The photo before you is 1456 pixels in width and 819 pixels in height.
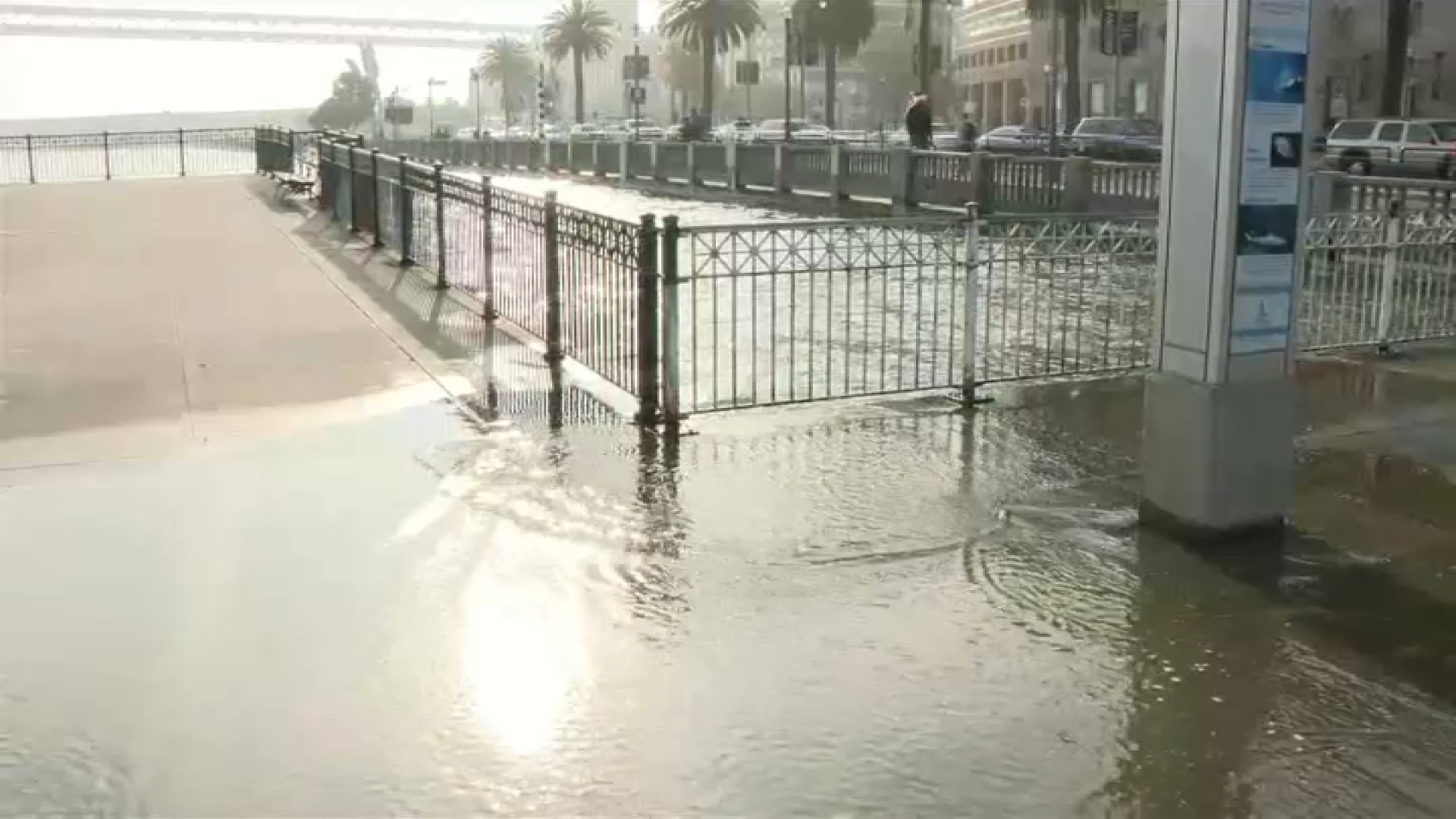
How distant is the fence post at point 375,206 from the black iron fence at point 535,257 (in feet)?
0.06

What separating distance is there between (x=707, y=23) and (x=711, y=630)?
252ft

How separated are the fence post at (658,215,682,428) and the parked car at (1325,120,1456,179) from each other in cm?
3517

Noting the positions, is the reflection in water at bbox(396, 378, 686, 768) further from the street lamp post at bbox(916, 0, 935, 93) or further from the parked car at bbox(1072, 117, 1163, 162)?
the street lamp post at bbox(916, 0, 935, 93)

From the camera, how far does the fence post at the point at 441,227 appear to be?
1452cm

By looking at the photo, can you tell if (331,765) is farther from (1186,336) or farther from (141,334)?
(141,334)

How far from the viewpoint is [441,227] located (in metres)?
14.9

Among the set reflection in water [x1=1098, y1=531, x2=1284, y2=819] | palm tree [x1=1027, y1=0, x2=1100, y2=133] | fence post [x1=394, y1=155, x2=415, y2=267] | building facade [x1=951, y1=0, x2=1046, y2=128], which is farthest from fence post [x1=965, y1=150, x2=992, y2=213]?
building facade [x1=951, y1=0, x2=1046, y2=128]

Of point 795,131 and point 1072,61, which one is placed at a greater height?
point 1072,61

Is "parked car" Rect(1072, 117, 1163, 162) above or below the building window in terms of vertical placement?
below

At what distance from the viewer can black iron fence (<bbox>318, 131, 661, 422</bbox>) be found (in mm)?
9109

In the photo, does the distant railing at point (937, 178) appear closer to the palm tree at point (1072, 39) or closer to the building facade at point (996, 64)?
the palm tree at point (1072, 39)

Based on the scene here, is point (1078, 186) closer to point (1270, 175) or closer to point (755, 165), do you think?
point (755, 165)

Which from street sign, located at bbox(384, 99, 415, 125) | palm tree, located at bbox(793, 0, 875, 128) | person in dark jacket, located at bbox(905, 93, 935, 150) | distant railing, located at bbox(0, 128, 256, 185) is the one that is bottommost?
distant railing, located at bbox(0, 128, 256, 185)

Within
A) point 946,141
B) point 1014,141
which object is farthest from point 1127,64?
point 1014,141
